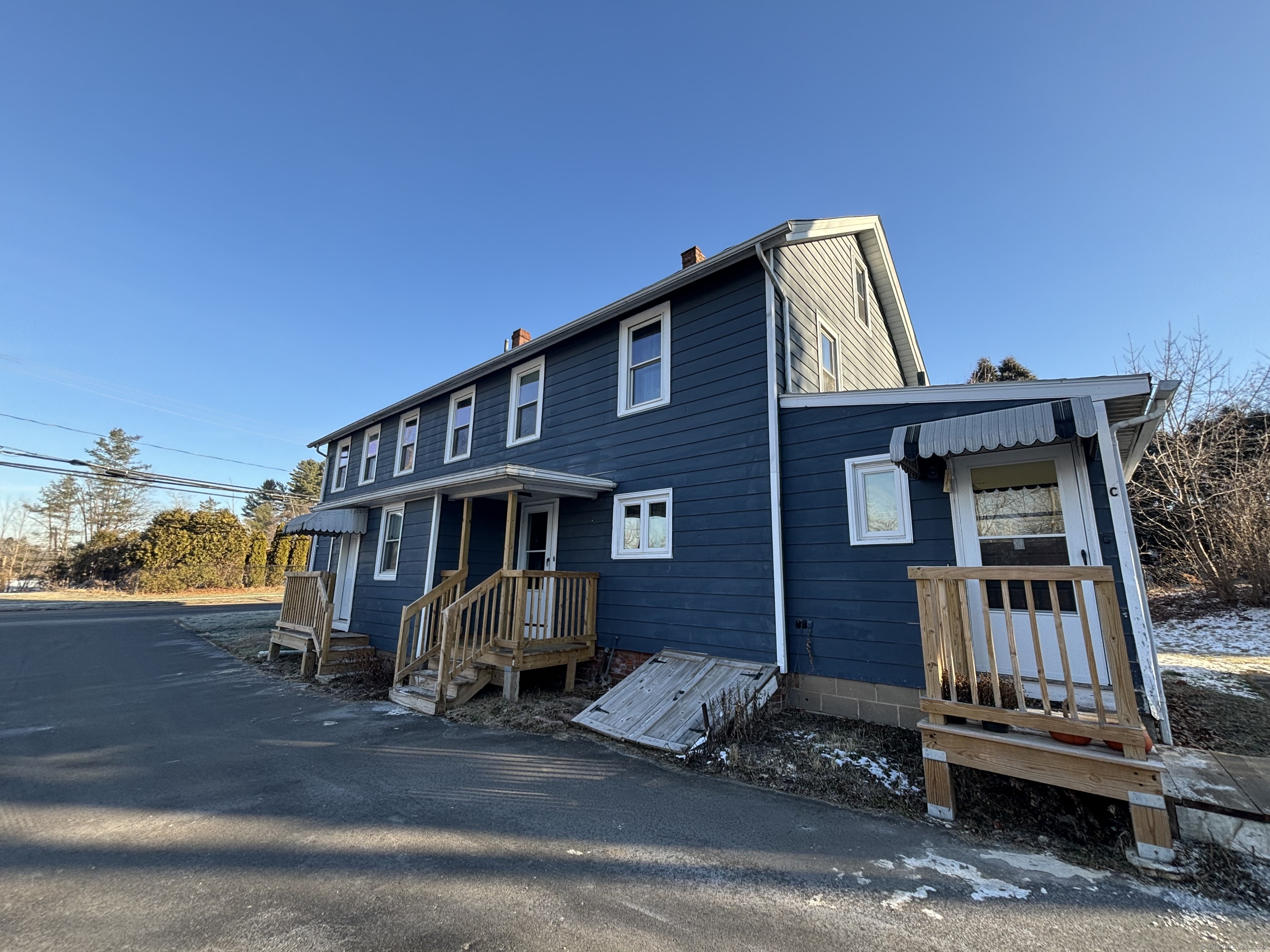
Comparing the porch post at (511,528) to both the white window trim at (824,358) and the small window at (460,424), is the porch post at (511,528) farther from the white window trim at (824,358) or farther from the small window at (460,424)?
the white window trim at (824,358)

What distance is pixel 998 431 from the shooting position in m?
4.46

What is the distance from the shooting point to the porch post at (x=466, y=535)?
325 inches

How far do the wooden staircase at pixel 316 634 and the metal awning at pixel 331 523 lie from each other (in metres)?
0.98

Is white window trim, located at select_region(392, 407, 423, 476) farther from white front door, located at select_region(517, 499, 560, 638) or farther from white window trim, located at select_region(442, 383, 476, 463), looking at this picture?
white front door, located at select_region(517, 499, 560, 638)

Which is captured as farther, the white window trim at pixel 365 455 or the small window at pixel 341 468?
the small window at pixel 341 468

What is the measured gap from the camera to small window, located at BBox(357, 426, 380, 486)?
14352 mm

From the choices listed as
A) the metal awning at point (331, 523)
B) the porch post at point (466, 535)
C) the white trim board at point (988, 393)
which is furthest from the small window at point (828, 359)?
the metal awning at point (331, 523)

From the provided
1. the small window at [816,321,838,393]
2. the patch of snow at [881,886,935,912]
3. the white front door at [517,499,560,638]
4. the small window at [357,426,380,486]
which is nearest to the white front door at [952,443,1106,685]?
the patch of snow at [881,886,935,912]

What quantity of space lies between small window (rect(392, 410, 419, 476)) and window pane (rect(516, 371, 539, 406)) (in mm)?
3990

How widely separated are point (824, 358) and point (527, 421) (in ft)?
18.0

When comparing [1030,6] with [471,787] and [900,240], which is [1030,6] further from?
[471,787]

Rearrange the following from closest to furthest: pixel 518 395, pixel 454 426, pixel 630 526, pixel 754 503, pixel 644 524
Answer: pixel 754 503, pixel 644 524, pixel 630 526, pixel 518 395, pixel 454 426

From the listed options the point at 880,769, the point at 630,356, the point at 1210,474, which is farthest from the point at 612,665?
the point at 1210,474

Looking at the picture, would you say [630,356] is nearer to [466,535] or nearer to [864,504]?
[466,535]
